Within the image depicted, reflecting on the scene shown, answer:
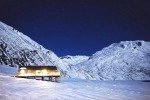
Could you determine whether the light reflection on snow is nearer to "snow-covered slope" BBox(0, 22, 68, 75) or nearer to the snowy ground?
the snowy ground

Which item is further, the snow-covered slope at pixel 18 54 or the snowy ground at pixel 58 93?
the snow-covered slope at pixel 18 54

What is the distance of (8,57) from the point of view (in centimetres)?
11688

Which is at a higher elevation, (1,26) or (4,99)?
(1,26)

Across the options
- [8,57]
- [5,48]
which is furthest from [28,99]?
[5,48]

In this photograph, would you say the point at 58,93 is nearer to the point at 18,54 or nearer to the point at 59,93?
the point at 59,93

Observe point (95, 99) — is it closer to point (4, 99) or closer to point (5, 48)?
point (4, 99)

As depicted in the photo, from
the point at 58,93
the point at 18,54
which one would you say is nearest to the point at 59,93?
the point at 58,93

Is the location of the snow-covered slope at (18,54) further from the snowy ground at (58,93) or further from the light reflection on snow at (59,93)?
the light reflection on snow at (59,93)

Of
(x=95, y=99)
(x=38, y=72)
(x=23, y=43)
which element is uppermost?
(x=23, y=43)

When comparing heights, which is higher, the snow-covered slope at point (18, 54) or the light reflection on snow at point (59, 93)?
the snow-covered slope at point (18, 54)

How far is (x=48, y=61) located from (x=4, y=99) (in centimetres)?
12736

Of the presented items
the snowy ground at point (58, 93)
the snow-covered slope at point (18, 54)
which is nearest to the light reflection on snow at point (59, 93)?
the snowy ground at point (58, 93)

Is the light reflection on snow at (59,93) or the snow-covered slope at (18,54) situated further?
the snow-covered slope at (18,54)

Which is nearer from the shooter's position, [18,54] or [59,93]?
[59,93]
